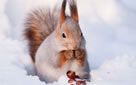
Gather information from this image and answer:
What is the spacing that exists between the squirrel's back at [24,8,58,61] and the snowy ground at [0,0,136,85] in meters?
0.09

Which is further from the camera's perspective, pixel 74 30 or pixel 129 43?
pixel 129 43

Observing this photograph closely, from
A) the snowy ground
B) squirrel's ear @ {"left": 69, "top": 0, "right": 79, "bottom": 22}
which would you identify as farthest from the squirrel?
the snowy ground

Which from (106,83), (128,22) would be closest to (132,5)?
(128,22)

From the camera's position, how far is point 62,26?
11.3 feet

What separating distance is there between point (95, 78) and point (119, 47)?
67 cm

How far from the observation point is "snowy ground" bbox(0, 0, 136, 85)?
11.3 feet

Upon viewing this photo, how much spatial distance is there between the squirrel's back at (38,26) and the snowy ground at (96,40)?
89 mm

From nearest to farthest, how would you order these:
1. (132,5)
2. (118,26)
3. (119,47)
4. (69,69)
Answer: (69,69), (119,47), (118,26), (132,5)

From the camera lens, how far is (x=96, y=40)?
14.3 ft

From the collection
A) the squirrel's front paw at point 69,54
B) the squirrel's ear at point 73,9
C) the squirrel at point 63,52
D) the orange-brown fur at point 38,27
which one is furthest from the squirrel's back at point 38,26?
the squirrel's front paw at point 69,54

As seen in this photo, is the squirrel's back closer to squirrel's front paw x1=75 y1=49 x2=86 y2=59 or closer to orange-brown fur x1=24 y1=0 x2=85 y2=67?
orange-brown fur x1=24 y1=0 x2=85 y2=67

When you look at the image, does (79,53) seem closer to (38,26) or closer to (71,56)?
(71,56)

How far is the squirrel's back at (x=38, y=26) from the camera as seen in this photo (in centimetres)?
399

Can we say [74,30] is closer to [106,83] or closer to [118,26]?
[106,83]
